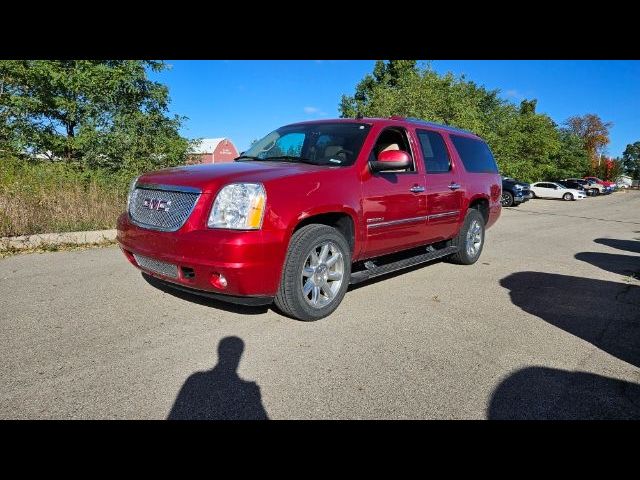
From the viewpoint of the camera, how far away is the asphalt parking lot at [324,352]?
2404mm

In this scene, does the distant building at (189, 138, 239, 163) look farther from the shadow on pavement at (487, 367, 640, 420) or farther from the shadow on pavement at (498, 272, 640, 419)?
the shadow on pavement at (487, 367, 640, 420)

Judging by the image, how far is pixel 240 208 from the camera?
10.6 ft

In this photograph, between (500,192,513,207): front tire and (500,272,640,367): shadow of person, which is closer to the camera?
(500,272,640,367): shadow of person

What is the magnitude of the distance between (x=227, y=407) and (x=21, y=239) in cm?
596

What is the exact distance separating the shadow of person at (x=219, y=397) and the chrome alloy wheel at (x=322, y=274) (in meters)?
1.05

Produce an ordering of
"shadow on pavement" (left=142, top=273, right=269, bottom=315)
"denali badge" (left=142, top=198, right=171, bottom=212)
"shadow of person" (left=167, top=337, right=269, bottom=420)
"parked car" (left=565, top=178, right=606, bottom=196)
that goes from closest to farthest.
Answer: "shadow of person" (left=167, top=337, right=269, bottom=420), "denali badge" (left=142, top=198, right=171, bottom=212), "shadow on pavement" (left=142, top=273, right=269, bottom=315), "parked car" (left=565, top=178, right=606, bottom=196)

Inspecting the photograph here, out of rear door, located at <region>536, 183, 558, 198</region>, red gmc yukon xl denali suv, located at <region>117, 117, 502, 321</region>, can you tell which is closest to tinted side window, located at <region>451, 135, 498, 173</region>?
red gmc yukon xl denali suv, located at <region>117, 117, 502, 321</region>

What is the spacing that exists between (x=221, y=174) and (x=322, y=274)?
4.20ft

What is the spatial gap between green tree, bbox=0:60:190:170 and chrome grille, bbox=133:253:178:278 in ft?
38.0

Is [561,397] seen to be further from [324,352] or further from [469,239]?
[469,239]

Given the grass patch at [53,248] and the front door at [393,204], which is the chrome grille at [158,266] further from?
the grass patch at [53,248]

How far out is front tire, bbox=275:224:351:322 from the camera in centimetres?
351
